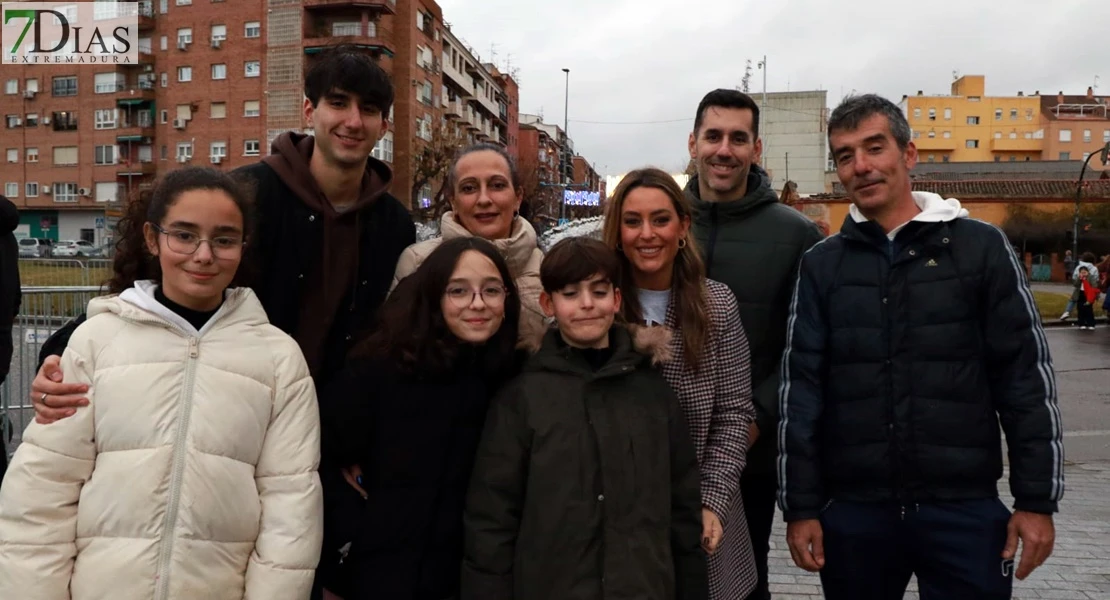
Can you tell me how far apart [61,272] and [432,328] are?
11.6 metres

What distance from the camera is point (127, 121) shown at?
2004 inches

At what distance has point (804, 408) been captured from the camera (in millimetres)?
2906

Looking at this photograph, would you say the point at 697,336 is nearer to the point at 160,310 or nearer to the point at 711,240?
the point at 711,240

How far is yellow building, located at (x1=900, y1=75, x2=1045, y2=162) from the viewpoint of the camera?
8538 cm

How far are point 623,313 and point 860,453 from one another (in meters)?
1.00

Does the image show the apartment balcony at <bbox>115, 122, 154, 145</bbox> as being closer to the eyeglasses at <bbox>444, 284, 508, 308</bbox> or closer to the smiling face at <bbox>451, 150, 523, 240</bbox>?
the smiling face at <bbox>451, 150, 523, 240</bbox>

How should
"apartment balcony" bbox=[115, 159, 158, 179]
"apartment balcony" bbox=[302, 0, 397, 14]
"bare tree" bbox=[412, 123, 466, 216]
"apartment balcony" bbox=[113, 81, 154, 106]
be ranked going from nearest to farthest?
"apartment balcony" bbox=[302, 0, 397, 14] → "bare tree" bbox=[412, 123, 466, 216] → "apartment balcony" bbox=[113, 81, 154, 106] → "apartment balcony" bbox=[115, 159, 158, 179]

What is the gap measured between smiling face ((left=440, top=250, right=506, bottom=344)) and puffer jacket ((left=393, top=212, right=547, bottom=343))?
27 cm

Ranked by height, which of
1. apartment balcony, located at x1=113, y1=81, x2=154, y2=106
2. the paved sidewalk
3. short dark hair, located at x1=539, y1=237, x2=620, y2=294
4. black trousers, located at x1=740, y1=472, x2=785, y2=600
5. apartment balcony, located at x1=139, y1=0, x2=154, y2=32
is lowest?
the paved sidewalk

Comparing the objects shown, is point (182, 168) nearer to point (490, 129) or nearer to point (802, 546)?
point (802, 546)

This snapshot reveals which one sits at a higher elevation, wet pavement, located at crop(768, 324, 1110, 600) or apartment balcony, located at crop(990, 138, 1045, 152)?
apartment balcony, located at crop(990, 138, 1045, 152)

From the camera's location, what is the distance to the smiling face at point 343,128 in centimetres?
316

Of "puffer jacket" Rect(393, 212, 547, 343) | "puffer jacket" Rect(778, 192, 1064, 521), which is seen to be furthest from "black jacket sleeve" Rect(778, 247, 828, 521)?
"puffer jacket" Rect(393, 212, 547, 343)

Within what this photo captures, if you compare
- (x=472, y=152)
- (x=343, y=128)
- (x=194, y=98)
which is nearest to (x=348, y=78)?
(x=343, y=128)
